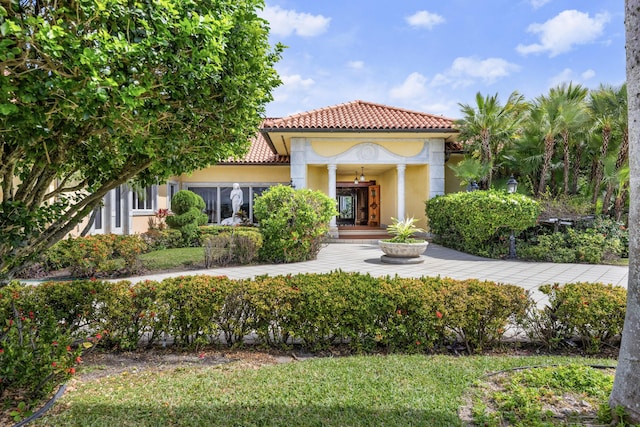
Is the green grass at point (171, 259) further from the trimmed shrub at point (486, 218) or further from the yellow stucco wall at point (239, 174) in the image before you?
the trimmed shrub at point (486, 218)

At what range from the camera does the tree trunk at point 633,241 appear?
2248mm

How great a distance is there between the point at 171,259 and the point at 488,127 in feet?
41.4

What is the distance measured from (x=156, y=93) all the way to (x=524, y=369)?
4128 millimetres

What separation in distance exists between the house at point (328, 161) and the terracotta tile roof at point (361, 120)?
4 cm

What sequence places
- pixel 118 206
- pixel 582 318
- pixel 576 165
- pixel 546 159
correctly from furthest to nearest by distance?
pixel 118 206, pixel 576 165, pixel 546 159, pixel 582 318

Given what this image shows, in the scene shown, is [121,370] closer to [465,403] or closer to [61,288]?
[61,288]

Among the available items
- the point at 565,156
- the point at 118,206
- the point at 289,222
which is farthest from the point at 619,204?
the point at 118,206

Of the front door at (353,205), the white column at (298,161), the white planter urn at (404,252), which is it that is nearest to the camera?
the white planter urn at (404,252)

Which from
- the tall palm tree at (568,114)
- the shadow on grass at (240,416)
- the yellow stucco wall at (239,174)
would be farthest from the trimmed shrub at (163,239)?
the tall palm tree at (568,114)

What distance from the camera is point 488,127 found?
1343 centimetres

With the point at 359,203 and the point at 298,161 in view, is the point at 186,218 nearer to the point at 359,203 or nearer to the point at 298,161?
the point at 298,161

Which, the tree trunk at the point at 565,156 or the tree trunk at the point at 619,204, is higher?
the tree trunk at the point at 565,156

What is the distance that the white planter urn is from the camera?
1002 cm

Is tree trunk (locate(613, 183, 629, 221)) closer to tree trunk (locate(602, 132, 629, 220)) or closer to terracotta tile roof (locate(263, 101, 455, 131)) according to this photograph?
tree trunk (locate(602, 132, 629, 220))
